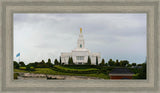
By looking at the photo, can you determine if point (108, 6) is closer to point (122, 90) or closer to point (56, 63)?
point (122, 90)

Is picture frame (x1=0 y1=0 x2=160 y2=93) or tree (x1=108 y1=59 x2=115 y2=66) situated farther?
tree (x1=108 y1=59 x2=115 y2=66)

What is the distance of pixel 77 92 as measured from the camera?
11.6 ft

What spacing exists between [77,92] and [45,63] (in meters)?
1.62

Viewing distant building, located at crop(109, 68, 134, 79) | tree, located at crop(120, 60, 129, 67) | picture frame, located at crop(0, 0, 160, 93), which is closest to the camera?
picture frame, located at crop(0, 0, 160, 93)

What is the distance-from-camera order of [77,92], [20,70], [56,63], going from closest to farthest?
[77,92]
[20,70]
[56,63]

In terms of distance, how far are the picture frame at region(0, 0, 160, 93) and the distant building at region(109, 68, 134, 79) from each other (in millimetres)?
1121

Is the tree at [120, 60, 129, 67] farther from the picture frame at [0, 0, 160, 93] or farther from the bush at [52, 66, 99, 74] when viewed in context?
the picture frame at [0, 0, 160, 93]

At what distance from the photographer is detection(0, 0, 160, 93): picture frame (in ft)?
11.6

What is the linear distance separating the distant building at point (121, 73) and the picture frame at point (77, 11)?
44.1 inches

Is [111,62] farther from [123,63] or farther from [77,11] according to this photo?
[77,11]

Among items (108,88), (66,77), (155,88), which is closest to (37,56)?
(66,77)

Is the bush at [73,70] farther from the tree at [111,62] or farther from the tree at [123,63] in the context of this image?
the tree at [123,63]

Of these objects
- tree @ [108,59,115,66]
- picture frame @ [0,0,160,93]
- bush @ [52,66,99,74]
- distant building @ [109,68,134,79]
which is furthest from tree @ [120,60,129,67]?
picture frame @ [0,0,160,93]

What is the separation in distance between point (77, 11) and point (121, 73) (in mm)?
→ 2121
